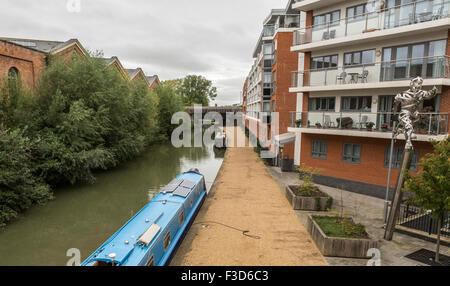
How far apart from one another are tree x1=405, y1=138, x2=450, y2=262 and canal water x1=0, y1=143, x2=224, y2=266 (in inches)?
410

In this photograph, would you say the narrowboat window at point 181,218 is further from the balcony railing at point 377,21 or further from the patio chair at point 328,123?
the balcony railing at point 377,21

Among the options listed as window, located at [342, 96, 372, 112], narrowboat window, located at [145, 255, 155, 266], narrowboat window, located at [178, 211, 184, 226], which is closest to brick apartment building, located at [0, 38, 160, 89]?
narrowboat window, located at [178, 211, 184, 226]

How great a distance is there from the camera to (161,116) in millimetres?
41469

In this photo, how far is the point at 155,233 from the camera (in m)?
7.00

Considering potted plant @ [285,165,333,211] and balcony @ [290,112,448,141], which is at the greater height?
balcony @ [290,112,448,141]

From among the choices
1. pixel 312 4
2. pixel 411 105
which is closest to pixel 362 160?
pixel 411 105

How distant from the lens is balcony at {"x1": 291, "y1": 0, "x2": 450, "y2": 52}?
11.3 metres

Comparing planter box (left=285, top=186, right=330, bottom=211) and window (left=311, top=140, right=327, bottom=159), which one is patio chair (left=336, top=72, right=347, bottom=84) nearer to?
window (left=311, top=140, right=327, bottom=159)

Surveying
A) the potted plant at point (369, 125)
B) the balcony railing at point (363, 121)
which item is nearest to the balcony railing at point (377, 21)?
the balcony railing at point (363, 121)

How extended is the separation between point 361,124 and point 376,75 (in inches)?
101

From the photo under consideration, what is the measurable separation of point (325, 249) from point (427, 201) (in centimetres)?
309

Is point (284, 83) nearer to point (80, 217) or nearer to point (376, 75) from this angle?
point (376, 75)

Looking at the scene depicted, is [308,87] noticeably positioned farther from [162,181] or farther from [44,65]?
[44,65]

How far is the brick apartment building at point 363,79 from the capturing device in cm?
1155
